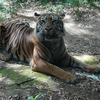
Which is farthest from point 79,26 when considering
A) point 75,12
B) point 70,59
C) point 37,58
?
point 37,58

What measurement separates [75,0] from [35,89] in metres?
7.64

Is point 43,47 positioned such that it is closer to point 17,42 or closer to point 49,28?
point 49,28

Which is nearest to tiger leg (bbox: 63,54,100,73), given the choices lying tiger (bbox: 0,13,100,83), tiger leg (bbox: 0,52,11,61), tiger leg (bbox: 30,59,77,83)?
lying tiger (bbox: 0,13,100,83)

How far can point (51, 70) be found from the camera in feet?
11.9

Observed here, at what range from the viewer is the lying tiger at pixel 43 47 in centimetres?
364

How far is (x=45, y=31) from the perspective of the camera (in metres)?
3.61

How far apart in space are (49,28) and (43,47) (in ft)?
1.80

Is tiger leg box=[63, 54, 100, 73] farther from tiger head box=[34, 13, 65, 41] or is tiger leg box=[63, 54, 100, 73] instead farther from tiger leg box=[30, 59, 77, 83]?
tiger head box=[34, 13, 65, 41]

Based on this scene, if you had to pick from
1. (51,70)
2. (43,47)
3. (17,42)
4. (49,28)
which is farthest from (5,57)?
(49,28)

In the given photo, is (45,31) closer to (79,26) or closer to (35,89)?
(35,89)

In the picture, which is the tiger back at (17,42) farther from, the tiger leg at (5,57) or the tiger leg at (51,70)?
the tiger leg at (51,70)

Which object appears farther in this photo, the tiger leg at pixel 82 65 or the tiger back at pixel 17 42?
the tiger back at pixel 17 42

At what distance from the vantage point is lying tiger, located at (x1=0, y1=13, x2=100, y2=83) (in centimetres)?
364

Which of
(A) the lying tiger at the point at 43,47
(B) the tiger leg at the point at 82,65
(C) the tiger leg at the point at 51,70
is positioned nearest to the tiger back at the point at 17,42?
(A) the lying tiger at the point at 43,47
